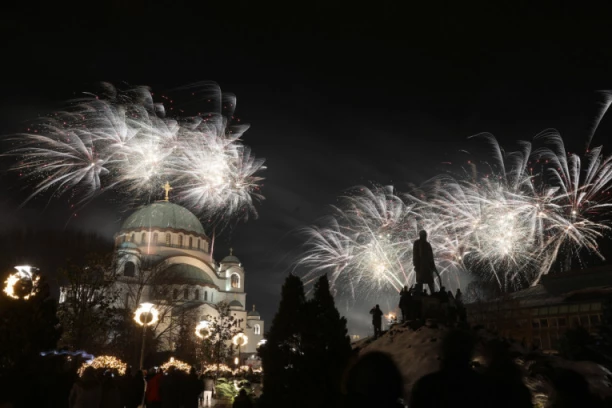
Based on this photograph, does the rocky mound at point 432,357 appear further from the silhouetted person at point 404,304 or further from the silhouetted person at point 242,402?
the silhouetted person at point 242,402

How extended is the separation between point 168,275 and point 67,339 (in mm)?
12754

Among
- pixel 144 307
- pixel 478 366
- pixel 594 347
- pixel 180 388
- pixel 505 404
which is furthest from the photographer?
pixel 144 307

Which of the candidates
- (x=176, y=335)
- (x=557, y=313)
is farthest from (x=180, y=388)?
(x=176, y=335)

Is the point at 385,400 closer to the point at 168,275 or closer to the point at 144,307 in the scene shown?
the point at 144,307

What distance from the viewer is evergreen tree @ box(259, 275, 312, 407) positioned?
911 centimetres

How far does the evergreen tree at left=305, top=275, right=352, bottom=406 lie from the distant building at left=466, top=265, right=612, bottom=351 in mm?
21755

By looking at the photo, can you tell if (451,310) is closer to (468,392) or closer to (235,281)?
(468,392)

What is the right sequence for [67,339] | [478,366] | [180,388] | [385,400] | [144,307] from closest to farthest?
[385,400] < [478,366] < [180,388] < [144,307] < [67,339]

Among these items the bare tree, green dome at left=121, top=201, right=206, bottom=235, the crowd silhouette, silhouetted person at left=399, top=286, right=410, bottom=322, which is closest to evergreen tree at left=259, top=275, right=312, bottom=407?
silhouetted person at left=399, top=286, right=410, bottom=322

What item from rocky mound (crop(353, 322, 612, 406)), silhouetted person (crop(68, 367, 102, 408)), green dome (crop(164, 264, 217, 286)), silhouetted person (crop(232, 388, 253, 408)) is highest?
green dome (crop(164, 264, 217, 286))

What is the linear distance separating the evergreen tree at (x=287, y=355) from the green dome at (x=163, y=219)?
147 feet

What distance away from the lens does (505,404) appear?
3424mm

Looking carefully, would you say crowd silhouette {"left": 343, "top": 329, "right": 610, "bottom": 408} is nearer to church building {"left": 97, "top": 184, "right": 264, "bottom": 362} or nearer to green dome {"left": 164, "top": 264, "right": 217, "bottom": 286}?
church building {"left": 97, "top": 184, "right": 264, "bottom": 362}

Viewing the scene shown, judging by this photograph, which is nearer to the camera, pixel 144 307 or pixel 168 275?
pixel 144 307
